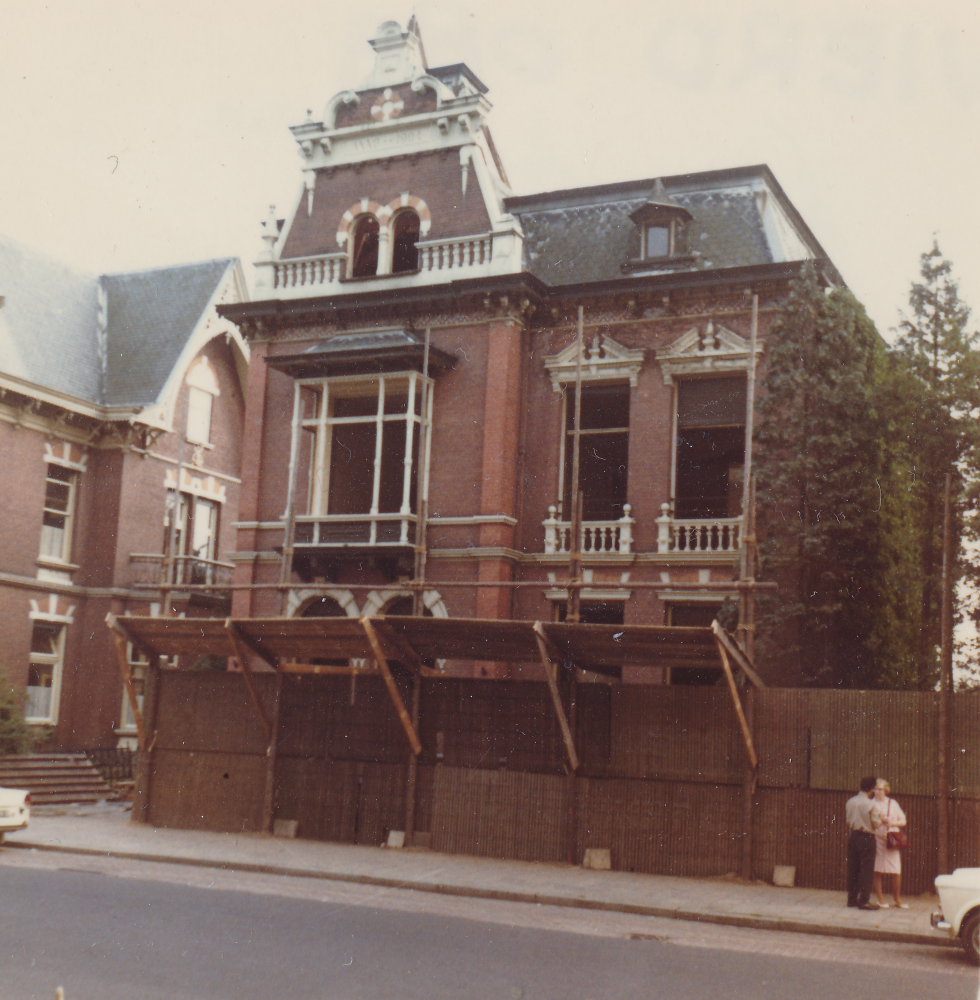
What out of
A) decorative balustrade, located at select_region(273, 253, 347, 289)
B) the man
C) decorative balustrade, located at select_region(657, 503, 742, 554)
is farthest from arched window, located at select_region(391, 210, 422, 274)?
the man

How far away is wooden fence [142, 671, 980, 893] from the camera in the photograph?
1578 centimetres

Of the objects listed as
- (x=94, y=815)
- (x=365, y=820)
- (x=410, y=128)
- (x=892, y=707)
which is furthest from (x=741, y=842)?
(x=410, y=128)

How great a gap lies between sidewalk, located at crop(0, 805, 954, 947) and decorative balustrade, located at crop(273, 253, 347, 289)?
11683 millimetres

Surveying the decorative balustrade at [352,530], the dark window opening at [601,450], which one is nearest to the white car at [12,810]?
the decorative balustrade at [352,530]

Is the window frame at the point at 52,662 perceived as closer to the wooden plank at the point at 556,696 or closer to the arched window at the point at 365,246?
the arched window at the point at 365,246

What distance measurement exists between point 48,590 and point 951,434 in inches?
833

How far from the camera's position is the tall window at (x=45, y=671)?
94.2 feet

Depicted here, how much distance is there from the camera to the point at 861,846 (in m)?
14.6

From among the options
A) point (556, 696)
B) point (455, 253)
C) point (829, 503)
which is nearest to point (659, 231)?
point (455, 253)

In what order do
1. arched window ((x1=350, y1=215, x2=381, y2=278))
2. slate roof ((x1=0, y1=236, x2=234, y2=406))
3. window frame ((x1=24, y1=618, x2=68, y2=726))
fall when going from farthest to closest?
slate roof ((x1=0, y1=236, x2=234, y2=406)) < window frame ((x1=24, y1=618, x2=68, y2=726)) < arched window ((x1=350, y1=215, x2=381, y2=278))

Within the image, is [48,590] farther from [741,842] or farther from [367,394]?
[741,842]

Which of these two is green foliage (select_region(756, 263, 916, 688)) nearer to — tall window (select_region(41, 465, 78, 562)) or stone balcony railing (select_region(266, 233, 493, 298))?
stone balcony railing (select_region(266, 233, 493, 298))

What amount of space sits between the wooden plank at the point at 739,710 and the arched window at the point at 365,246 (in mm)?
13206

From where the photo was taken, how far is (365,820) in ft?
61.6
